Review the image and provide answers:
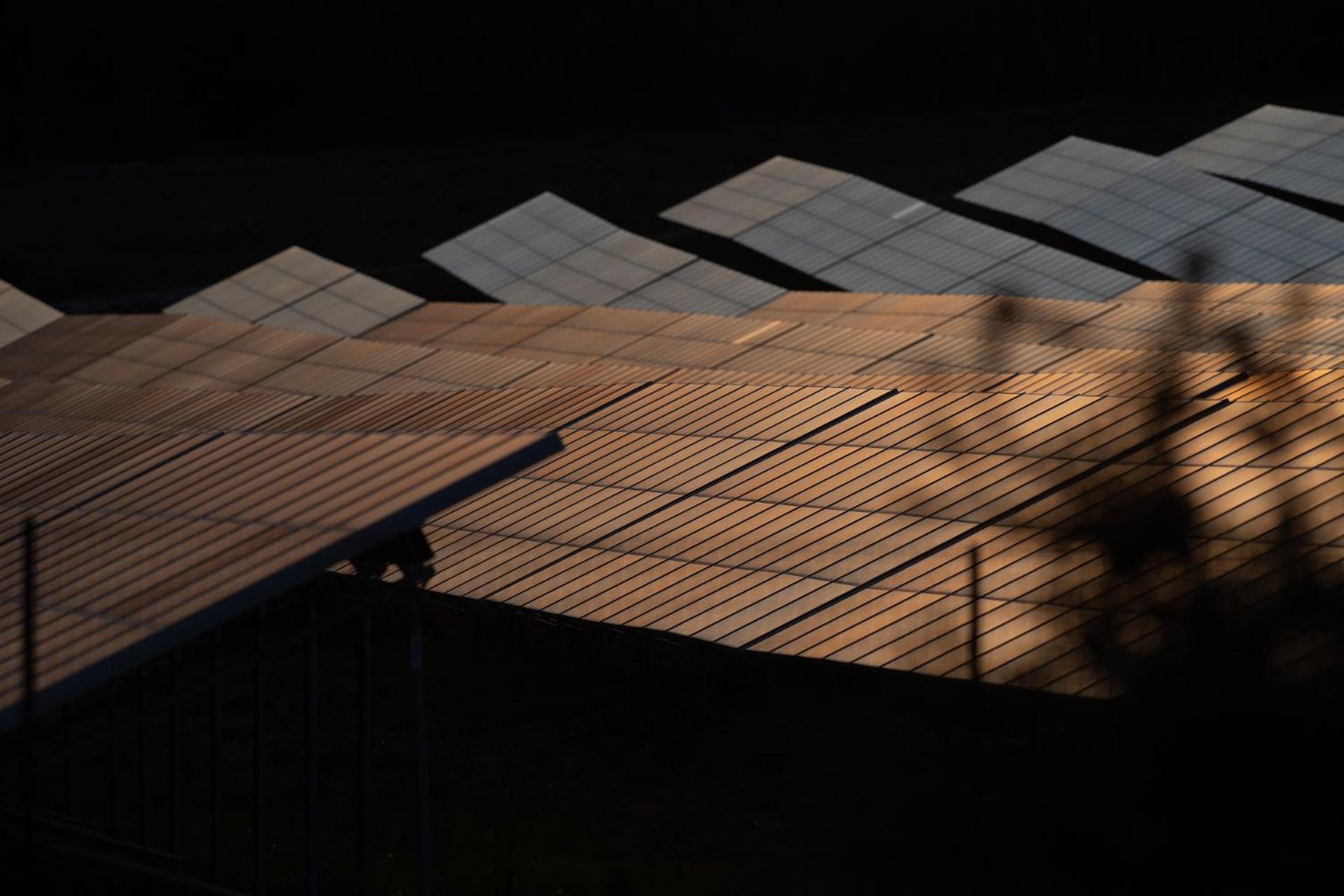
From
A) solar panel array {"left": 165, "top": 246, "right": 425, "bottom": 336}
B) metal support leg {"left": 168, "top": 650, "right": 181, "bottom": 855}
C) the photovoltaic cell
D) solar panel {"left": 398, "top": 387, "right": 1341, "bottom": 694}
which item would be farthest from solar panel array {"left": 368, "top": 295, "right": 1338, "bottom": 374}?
metal support leg {"left": 168, "top": 650, "right": 181, "bottom": 855}

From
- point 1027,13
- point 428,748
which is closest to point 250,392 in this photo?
point 428,748

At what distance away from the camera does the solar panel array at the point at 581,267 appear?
3716 cm

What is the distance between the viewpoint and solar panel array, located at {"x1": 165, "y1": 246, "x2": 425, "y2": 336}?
3734cm

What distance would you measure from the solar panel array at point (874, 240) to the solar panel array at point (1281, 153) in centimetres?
878

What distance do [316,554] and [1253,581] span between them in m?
6.69

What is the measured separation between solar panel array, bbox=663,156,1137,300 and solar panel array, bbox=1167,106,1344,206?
878 centimetres

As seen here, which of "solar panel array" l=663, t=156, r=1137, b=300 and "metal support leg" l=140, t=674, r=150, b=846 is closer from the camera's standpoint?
"metal support leg" l=140, t=674, r=150, b=846

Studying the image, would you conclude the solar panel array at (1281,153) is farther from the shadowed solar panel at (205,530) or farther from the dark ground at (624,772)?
the shadowed solar panel at (205,530)

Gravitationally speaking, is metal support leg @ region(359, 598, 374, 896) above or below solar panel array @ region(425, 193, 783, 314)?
above

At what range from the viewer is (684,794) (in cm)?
1884

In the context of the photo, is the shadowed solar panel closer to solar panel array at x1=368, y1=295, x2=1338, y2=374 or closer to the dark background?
solar panel array at x1=368, y1=295, x2=1338, y2=374

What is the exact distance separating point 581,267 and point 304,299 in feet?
20.9

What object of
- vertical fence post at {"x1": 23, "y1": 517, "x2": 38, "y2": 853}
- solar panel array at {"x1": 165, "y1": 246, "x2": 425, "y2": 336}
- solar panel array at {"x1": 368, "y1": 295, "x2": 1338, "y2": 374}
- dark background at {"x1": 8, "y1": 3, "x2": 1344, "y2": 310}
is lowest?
dark background at {"x1": 8, "y1": 3, "x2": 1344, "y2": 310}

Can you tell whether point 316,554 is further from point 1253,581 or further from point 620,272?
point 620,272
